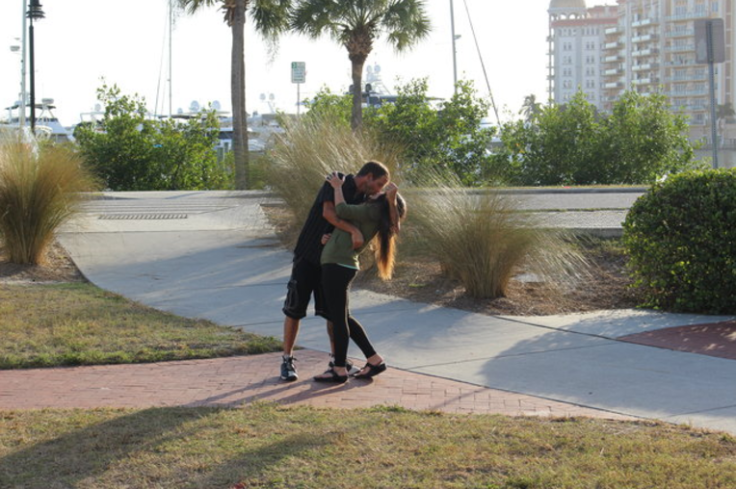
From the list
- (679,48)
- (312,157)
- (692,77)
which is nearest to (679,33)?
(679,48)

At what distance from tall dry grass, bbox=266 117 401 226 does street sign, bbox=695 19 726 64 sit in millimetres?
4998

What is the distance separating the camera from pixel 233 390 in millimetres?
6324

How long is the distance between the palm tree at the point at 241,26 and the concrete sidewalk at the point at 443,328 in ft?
47.5

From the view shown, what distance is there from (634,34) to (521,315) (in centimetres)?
14234

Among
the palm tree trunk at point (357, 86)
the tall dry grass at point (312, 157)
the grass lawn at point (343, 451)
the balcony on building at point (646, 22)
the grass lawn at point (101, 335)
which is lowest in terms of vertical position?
the grass lawn at point (343, 451)

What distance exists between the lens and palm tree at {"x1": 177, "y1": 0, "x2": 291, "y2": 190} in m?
29.0

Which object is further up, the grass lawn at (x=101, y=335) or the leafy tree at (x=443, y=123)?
the leafy tree at (x=443, y=123)

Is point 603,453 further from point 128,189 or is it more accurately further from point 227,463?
point 128,189

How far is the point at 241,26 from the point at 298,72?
897 centimetres

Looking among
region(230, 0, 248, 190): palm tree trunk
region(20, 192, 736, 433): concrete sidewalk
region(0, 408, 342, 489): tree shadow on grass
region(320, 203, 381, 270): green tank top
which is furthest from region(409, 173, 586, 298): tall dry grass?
region(230, 0, 248, 190): palm tree trunk

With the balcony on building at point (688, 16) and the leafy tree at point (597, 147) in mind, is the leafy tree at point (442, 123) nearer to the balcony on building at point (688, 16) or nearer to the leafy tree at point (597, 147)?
the leafy tree at point (597, 147)

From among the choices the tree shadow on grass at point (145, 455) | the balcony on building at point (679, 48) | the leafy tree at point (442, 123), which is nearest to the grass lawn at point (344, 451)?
the tree shadow on grass at point (145, 455)

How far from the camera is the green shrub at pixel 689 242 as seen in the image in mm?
8969

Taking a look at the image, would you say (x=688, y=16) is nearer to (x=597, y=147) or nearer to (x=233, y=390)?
(x=597, y=147)
